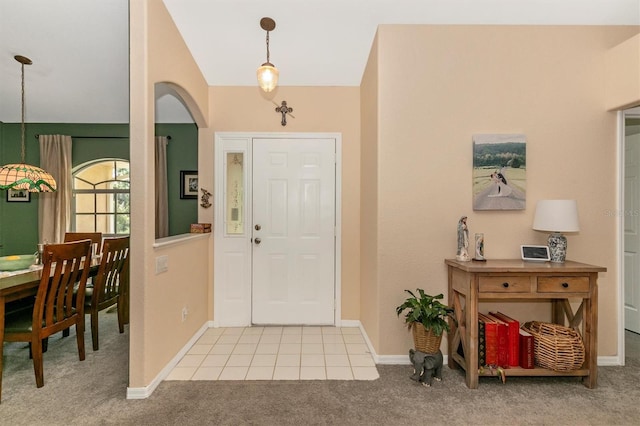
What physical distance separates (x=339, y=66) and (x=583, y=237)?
104 inches

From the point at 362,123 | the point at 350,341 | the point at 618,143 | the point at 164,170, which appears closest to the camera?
the point at 618,143

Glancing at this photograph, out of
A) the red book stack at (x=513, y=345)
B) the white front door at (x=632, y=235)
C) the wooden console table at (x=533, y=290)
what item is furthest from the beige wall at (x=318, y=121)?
the white front door at (x=632, y=235)

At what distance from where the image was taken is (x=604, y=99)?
261 centimetres

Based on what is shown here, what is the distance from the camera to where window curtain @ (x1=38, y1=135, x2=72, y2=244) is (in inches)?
182

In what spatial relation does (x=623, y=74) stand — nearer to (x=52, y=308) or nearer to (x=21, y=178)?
(x=52, y=308)

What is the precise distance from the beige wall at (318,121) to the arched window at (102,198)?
249 centimetres

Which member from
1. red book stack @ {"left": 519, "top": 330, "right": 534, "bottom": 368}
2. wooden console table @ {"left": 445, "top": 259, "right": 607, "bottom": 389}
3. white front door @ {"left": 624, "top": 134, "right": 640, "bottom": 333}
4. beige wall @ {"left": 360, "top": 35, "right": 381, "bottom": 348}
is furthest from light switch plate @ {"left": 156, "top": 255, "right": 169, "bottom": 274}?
white front door @ {"left": 624, "top": 134, "right": 640, "bottom": 333}

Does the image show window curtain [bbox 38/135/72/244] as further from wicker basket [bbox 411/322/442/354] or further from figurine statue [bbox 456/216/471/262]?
figurine statue [bbox 456/216/471/262]

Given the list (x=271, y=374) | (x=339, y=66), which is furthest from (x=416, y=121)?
(x=271, y=374)

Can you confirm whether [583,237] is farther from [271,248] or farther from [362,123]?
[271,248]

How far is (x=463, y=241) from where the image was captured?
246 cm

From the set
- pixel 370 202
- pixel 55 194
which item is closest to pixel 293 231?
pixel 370 202

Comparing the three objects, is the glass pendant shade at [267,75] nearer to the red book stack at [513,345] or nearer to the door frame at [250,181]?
the door frame at [250,181]

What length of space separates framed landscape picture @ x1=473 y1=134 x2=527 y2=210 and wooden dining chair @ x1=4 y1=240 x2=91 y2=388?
3.22 metres
